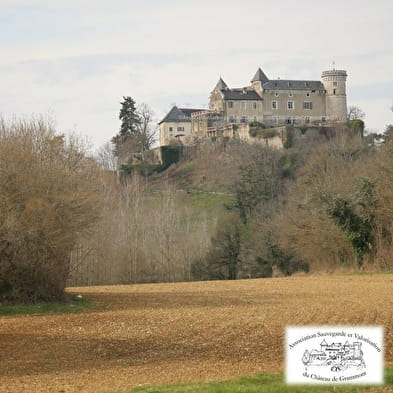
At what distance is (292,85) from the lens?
109m

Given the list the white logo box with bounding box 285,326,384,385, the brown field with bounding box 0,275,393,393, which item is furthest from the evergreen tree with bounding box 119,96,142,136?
the white logo box with bounding box 285,326,384,385

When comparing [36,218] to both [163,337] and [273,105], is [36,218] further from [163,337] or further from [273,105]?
[273,105]

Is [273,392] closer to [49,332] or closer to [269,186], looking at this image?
[49,332]

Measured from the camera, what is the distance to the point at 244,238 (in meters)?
63.1

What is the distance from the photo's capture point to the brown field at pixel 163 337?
49.8 ft

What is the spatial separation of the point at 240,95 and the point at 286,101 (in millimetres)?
6112

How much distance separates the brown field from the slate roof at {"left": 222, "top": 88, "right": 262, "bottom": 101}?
75.4 metres

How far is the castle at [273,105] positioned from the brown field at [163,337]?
74.3 meters

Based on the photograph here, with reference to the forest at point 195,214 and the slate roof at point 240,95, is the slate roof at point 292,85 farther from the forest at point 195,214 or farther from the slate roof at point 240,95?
the forest at point 195,214

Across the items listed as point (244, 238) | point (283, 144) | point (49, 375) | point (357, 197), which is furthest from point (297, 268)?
point (49, 375)

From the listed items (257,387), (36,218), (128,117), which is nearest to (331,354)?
(257,387)

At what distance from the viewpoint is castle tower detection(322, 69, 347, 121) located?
108000 mm

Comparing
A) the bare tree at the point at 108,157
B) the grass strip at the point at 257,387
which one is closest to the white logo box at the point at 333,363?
the grass strip at the point at 257,387

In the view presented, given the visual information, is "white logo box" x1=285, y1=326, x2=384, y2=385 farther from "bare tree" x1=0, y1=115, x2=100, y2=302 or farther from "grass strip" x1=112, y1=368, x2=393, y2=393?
"bare tree" x1=0, y1=115, x2=100, y2=302
